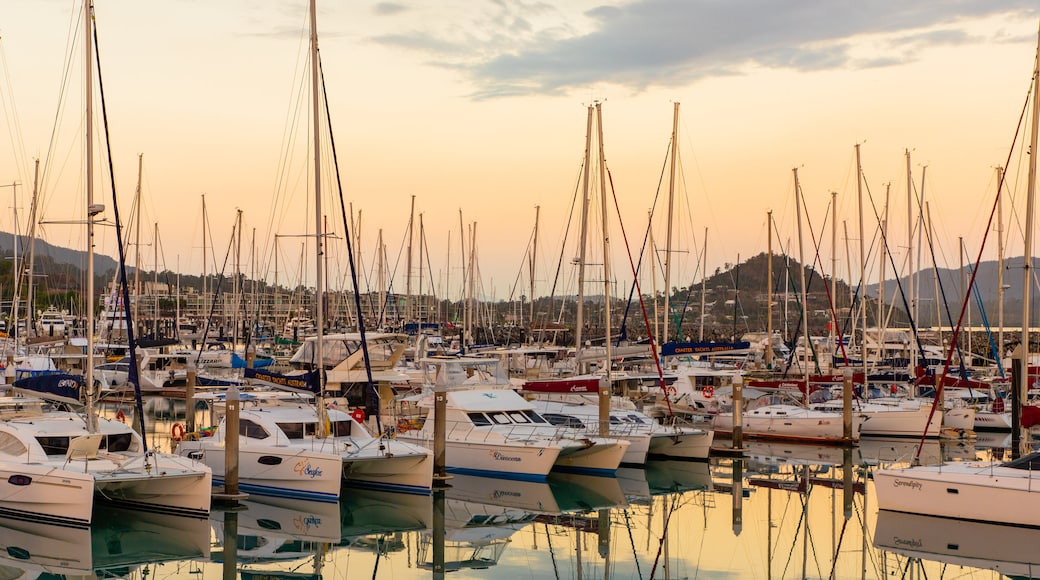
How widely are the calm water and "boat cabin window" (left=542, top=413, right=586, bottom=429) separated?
286cm

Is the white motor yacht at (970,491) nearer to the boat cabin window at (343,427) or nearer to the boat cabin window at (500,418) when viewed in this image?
the boat cabin window at (500,418)

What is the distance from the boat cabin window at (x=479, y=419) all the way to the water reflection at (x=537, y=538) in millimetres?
1587

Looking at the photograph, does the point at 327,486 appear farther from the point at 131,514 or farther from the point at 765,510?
the point at 765,510

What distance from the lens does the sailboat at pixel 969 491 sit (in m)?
22.3

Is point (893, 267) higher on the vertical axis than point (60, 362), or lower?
higher

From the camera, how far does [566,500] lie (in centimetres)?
2695

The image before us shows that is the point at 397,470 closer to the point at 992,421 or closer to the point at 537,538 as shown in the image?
the point at 537,538

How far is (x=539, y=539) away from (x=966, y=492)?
8407mm

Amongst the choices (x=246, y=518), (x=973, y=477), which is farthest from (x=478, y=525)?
(x=973, y=477)

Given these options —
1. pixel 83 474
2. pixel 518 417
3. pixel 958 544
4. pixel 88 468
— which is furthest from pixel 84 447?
pixel 958 544

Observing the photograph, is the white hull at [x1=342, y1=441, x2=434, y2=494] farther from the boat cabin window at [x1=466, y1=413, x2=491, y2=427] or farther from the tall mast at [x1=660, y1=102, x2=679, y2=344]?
the tall mast at [x1=660, y1=102, x2=679, y2=344]

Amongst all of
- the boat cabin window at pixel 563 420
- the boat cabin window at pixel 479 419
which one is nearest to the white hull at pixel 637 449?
the boat cabin window at pixel 563 420

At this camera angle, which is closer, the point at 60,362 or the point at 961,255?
the point at 60,362

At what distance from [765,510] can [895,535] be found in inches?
156
